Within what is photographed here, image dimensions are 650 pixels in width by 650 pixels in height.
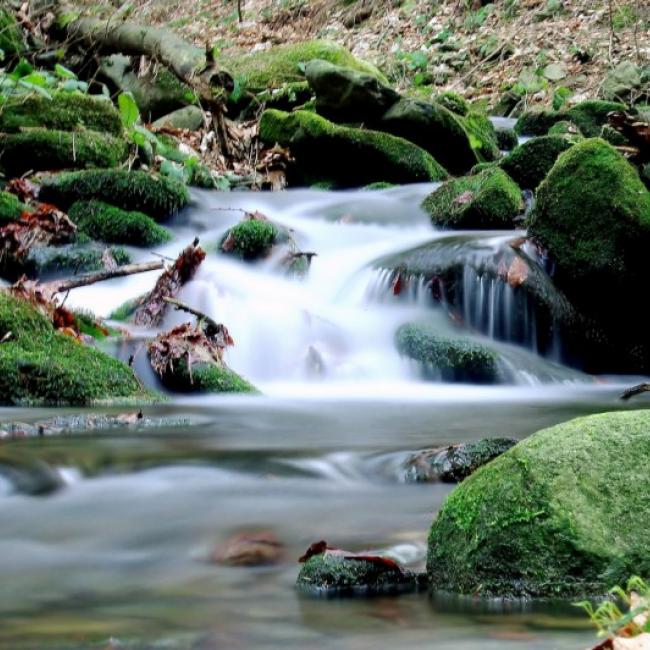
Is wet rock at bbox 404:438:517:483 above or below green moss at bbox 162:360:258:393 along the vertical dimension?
below

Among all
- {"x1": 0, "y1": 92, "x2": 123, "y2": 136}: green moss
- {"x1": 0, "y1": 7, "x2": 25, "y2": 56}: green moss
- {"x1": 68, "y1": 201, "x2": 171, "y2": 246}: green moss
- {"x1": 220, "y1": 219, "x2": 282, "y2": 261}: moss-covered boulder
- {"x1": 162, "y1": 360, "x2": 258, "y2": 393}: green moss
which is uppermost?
{"x1": 0, "y1": 7, "x2": 25, "y2": 56}: green moss

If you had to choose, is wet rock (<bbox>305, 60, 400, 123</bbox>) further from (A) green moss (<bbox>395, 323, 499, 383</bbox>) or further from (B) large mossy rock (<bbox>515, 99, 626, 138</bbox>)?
(A) green moss (<bbox>395, 323, 499, 383</bbox>)

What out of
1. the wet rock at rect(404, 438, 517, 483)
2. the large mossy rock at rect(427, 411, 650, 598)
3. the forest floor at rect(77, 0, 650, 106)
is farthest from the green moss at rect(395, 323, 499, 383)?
the forest floor at rect(77, 0, 650, 106)

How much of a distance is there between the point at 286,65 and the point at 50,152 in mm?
6153

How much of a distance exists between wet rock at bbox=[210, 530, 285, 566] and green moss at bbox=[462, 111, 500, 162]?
1029cm

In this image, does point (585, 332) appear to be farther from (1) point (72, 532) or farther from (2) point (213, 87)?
(2) point (213, 87)

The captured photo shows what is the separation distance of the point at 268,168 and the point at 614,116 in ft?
17.3

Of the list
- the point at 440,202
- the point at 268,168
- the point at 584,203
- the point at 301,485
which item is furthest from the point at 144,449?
the point at 268,168

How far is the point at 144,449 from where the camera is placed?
4.01 metres

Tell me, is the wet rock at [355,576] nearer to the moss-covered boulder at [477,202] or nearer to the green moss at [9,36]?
the moss-covered boulder at [477,202]

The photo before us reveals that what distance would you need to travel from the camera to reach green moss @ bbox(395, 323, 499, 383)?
23.4 feet

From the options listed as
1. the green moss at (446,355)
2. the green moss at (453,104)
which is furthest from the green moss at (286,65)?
the green moss at (446,355)

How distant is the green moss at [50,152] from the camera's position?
32.4 ft

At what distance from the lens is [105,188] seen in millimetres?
9109
